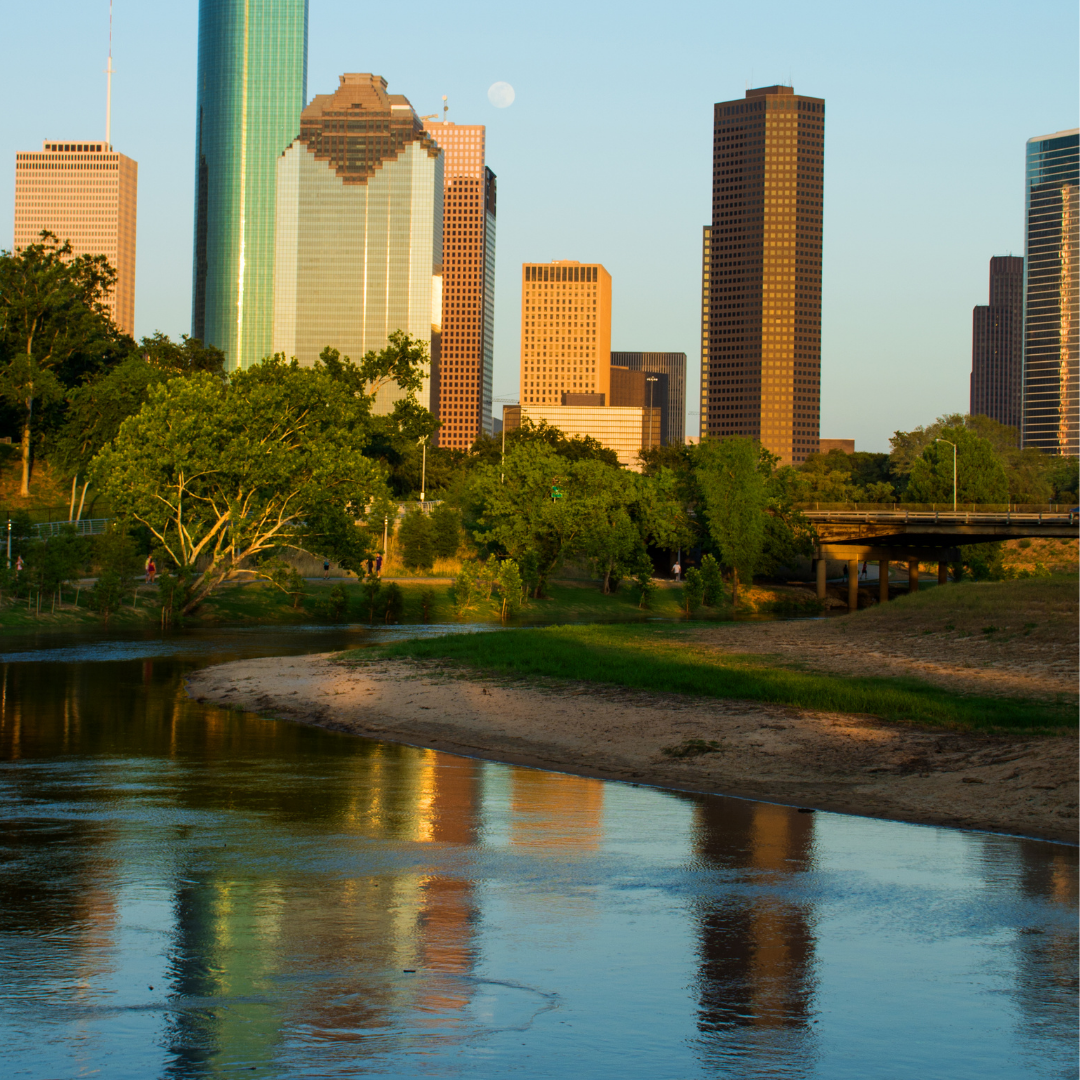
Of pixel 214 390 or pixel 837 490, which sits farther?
pixel 837 490

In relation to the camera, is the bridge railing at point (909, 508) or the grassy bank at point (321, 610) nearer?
the grassy bank at point (321, 610)

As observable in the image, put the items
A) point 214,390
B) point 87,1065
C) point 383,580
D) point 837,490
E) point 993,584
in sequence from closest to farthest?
point 87,1065 → point 993,584 → point 214,390 → point 383,580 → point 837,490

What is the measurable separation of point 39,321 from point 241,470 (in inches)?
1566

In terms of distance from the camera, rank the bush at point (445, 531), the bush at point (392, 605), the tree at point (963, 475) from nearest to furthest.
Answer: the bush at point (392, 605) → the bush at point (445, 531) → the tree at point (963, 475)

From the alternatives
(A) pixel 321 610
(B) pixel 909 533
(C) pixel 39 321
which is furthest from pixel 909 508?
(C) pixel 39 321

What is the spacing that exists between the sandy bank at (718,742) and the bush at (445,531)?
5286 centimetres

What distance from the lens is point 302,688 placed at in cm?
2792

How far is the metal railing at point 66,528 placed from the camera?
59.2 meters

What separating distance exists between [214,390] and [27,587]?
13.0 m

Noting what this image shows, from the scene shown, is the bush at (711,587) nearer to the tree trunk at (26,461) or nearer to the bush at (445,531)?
the bush at (445,531)

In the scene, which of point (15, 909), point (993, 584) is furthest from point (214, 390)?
point (15, 909)

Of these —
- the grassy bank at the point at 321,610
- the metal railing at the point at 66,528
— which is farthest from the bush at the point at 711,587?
the metal railing at the point at 66,528

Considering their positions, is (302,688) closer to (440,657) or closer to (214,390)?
(440,657)

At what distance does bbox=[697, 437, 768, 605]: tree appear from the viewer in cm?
8675
